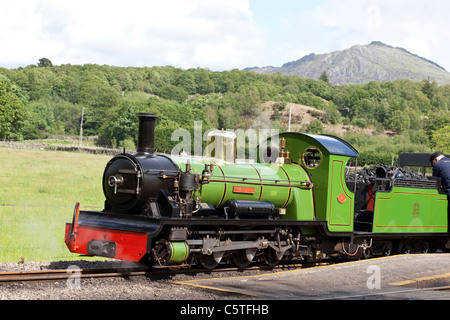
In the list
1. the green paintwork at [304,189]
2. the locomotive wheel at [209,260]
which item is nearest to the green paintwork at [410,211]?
the green paintwork at [304,189]

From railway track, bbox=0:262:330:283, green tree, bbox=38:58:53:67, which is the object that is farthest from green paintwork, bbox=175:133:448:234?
green tree, bbox=38:58:53:67

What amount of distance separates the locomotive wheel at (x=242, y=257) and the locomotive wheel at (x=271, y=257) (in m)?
0.61

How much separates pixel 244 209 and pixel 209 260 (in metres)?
1.15

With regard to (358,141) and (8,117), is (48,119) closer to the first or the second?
(8,117)

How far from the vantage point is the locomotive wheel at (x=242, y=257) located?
1063 centimetres

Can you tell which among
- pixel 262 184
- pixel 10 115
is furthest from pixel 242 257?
pixel 10 115

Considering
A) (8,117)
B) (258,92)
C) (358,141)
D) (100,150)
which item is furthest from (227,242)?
(258,92)

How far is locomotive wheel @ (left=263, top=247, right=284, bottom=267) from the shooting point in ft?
36.8

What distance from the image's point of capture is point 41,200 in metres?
22.8

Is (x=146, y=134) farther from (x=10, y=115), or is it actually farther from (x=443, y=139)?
(x=443, y=139)

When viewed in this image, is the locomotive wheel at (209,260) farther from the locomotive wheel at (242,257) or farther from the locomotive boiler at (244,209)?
the locomotive wheel at (242,257)

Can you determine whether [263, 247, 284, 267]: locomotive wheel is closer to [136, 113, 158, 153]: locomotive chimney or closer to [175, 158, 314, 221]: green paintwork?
[175, 158, 314, 221]: green paintwork
